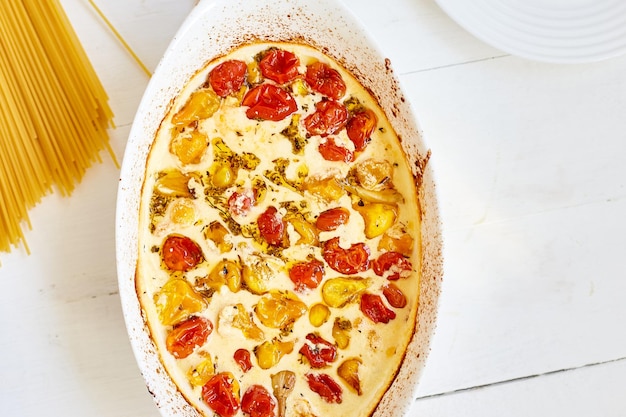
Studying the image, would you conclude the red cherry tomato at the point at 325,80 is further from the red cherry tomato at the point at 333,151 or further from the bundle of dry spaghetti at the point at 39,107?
the bundle of dry spaghetti at the point at 39,107

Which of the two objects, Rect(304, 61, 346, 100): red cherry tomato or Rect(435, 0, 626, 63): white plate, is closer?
Rect(304, 61, 346, 100): red cherry tomato

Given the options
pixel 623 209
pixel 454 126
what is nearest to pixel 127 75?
pixel 454 126

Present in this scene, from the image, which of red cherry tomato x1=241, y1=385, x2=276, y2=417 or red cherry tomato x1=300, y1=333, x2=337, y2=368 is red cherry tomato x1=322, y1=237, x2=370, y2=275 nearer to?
red cherry tomato x1=300, y1=333, x2=337, y2=368

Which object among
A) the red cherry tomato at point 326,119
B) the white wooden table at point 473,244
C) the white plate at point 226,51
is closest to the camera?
the white plate at point 226,51

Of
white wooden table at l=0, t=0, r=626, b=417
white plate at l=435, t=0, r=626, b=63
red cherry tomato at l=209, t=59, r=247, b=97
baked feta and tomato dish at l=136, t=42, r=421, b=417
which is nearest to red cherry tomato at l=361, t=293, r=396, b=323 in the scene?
baked feta and tomato dish at l=136, t=42, r=421, b=417

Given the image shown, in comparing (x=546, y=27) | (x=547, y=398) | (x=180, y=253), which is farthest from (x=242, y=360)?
(x=546, y=27)

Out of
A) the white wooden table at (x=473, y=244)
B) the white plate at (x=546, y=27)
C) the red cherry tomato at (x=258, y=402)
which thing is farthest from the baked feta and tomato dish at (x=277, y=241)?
the white plate at (x=546, y=27)

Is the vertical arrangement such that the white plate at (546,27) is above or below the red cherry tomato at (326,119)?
above
